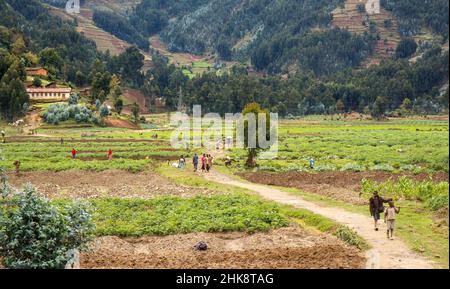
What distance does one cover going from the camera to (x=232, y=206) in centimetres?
3206

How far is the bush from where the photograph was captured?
17.7 meters

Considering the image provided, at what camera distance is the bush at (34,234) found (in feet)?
58.2

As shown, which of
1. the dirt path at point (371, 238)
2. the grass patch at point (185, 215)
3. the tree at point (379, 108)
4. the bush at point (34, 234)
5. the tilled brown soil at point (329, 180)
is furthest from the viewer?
the tree at point (379, 108)

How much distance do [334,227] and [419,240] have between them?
4.57m

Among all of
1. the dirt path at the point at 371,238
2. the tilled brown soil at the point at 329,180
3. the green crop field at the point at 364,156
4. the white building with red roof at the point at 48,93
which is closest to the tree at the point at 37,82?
the white building with red roof at the point at 48,93

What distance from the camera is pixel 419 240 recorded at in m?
23.6

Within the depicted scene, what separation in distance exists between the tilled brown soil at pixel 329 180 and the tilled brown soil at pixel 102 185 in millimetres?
7434

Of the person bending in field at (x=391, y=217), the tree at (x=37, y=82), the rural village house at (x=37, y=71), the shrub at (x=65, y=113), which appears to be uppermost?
the rural village house at (x=37, y=71)

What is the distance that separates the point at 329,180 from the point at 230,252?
71.5ft

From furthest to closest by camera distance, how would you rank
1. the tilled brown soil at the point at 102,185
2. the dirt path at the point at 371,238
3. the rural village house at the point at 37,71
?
the rural village house at the point at 37,71, the tilled brown soil at the point at 102,185, the dirt path at the point at 371,238

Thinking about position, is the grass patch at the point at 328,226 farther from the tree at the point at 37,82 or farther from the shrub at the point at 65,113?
the tree at the point at 37,82

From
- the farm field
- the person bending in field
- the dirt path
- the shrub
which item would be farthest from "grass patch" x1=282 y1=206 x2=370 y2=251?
the shrub
